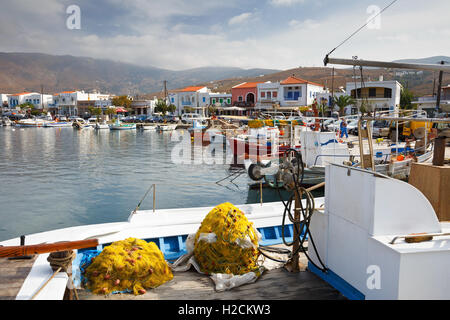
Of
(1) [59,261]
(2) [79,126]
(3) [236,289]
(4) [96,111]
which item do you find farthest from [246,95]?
(1) [59,261]

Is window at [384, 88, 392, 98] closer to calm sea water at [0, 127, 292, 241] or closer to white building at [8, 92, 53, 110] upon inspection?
calm sea water at [0, 127, 292, 241]

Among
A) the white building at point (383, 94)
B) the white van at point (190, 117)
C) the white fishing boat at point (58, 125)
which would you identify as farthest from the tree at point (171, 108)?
the white building at point (383, 94)

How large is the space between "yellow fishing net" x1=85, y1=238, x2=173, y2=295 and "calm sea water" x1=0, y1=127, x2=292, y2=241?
13.7 feet

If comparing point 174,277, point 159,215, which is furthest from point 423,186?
point 159,215

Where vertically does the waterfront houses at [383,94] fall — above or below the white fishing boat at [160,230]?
above

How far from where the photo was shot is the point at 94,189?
19.2 meters

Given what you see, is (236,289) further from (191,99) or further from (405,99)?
(191,99)

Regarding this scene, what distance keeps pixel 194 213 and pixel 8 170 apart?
23.2 metres

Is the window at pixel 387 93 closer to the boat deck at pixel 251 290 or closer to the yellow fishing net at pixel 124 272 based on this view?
the boat deck at pixel 251 290

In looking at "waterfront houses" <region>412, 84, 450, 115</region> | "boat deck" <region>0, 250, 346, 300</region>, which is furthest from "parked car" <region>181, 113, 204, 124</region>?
"boat deck" <region>0, 250, 346, 300</region>

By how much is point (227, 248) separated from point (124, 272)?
1494 millimetres

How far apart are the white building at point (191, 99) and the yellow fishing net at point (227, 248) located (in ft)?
242

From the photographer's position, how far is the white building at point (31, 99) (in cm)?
11594
